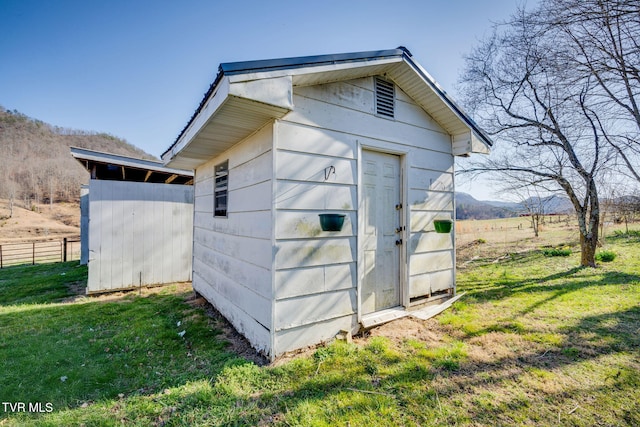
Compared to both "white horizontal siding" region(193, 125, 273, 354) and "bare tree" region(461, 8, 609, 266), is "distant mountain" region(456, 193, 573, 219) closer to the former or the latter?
"bare tree" region(461, 8, 609, 266)

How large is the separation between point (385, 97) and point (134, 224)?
243 inches

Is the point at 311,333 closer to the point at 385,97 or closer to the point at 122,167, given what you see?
the point at 385,97

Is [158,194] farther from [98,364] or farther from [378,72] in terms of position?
[378,72]

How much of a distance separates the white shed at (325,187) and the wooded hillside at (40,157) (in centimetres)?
4415

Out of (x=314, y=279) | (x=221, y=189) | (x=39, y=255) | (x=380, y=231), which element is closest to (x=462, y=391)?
(x=314, y=279)

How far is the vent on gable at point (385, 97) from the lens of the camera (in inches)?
143

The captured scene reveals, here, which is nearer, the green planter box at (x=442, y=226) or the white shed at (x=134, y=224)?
the green planter box at (x=442, y=226)

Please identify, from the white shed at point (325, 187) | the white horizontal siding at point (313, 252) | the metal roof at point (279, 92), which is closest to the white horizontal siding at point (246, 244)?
the white shed at point (325, 187)

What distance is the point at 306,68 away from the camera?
8.69 feet

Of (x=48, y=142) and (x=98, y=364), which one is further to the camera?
(x=48, y=142)

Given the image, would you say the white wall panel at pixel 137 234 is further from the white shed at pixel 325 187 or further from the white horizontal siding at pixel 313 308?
the white horizontal siding at pixel 313 308

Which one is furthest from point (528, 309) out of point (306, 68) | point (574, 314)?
point (306, 68)

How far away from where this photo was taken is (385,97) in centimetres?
371

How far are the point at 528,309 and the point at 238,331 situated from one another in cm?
433
